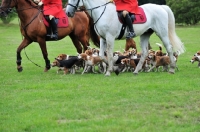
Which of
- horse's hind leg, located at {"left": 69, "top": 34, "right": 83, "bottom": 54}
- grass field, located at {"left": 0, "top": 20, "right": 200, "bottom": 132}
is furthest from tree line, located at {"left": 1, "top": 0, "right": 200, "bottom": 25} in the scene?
grass field, located at {"left": 0, "top": 20, "right": 200, "bottom": 132}

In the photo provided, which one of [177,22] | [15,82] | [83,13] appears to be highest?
[83,13]

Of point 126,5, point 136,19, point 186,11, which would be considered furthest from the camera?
point 186,11

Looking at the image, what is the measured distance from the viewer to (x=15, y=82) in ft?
42.3

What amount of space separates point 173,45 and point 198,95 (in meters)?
4.67

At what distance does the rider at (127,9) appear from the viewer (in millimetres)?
13336

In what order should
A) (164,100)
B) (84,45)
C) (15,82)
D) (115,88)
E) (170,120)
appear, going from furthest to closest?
(84,45) < (15,82) < (115,88) < (164,100) < (170,120)

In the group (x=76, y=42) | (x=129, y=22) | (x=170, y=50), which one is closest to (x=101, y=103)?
(x=129, y=22)

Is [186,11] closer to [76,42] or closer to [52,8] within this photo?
[76,42]

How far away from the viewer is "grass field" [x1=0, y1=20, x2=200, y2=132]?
25.4 feet

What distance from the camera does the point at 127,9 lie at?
13.4 metres

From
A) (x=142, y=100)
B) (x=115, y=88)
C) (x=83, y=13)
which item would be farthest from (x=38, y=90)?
(x=83, y=13)

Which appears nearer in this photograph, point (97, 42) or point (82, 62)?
point (82, 62)

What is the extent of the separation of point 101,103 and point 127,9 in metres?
4.68

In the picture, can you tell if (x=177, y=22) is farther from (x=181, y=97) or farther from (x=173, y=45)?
(x=181, y=97)
